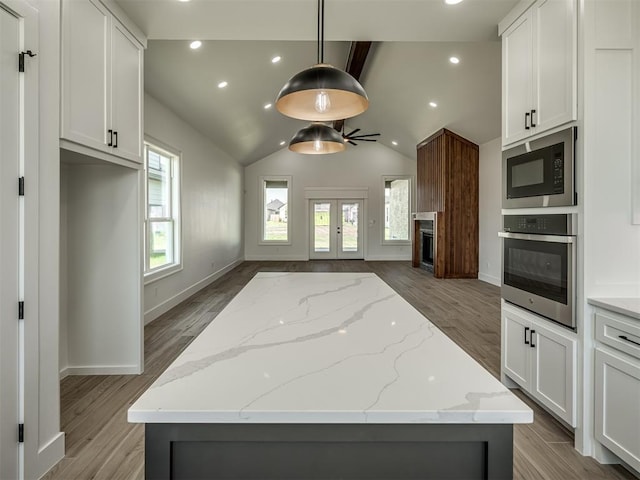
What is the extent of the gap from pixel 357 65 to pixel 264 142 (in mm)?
3986

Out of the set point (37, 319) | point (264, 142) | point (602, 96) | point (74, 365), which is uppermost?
point (264, 142)

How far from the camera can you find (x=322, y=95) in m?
1.83

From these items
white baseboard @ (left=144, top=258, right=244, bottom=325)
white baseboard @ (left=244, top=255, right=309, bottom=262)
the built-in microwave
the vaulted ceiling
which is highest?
the vaulted ceiling

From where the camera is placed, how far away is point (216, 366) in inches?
40.5

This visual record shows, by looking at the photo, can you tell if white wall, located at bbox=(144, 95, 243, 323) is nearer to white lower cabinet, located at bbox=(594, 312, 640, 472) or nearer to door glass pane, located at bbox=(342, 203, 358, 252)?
door glass pane, located at bbox=(342, 203, 358, 252)

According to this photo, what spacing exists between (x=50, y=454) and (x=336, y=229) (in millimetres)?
9818

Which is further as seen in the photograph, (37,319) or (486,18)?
(486,18)

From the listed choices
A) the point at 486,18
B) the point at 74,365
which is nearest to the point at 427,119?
the point at 486,18

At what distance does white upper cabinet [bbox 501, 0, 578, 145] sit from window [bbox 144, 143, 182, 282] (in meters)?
3.90

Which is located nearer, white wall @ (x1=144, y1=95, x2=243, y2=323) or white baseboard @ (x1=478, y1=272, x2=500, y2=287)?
white wall @ (x1=144, y1=95, x2=243, y2=323)

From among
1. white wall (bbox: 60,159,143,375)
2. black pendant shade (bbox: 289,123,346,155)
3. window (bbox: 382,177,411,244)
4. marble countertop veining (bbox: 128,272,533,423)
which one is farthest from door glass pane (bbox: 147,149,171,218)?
window (bbox: 382,177,411,244)

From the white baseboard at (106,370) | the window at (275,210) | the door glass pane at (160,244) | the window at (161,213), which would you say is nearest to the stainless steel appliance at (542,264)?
the white baseboard at (106,370)

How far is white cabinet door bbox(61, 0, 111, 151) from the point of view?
2109mm

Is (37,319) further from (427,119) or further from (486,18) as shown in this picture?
(427,119)
